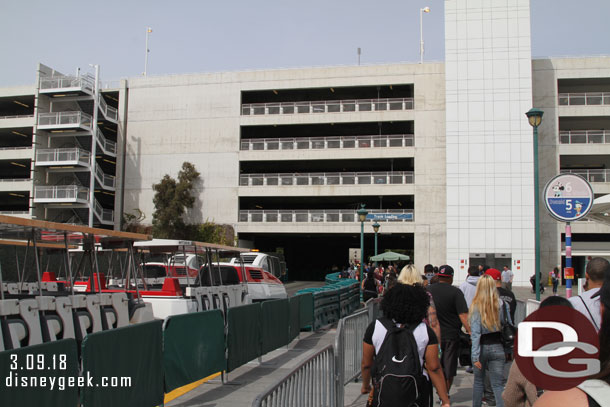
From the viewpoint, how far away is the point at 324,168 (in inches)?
2024

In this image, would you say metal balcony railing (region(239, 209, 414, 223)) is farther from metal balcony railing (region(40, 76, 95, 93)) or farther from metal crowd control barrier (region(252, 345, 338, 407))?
metal crowd control barrier (region(252, 345, 338, 407))

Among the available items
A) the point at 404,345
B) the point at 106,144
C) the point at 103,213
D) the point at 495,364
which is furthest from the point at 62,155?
the point at 404,345

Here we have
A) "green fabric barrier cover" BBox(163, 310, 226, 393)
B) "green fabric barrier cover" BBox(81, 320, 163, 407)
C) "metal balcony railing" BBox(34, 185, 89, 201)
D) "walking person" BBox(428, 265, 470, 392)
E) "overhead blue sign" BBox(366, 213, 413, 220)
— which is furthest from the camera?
"overhead blue sign" BBox(366, 213, 413, 220)

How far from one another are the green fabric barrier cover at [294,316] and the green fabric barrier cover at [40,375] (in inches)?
310

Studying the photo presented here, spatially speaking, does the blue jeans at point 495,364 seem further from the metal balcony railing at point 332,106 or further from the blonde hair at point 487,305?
the metal balcony railing at point 332,106

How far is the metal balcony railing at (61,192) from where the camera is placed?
46.2 meters

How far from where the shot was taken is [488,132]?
44.9 meters

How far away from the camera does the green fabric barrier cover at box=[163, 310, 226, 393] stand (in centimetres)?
743

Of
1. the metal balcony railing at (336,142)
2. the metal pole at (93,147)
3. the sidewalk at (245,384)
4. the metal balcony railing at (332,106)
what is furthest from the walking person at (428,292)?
the metal pole at (93,147)

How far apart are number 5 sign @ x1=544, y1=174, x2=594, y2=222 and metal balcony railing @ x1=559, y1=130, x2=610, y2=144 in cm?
4055

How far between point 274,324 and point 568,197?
616cm

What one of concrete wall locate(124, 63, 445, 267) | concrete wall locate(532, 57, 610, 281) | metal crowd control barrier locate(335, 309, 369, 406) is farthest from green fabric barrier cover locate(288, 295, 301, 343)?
concrete wall locate(532, 57, 610, 281)

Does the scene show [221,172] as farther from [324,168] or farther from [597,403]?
[597,403]

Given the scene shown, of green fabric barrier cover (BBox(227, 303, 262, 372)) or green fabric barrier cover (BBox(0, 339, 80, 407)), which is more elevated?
green fabric barrier cover (BBox(0, 339, 80, 407))
